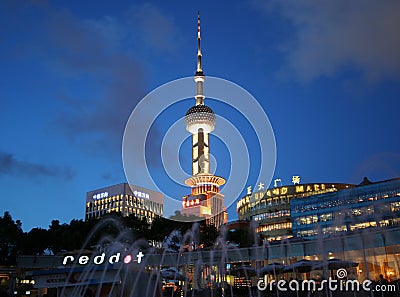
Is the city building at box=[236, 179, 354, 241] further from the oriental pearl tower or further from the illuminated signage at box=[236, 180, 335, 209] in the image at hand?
the oriental pearl tower

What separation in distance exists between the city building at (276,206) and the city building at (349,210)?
8525 mm

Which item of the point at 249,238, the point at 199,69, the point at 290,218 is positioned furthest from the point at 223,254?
the point at 199,69

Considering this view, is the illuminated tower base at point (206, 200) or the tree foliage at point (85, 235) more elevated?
the illuminated tower base at point (206, 200)

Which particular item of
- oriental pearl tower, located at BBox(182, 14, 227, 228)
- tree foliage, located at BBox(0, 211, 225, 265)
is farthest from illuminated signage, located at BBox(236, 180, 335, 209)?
tree foliage, located at BBox(0, 211, 225, 265)

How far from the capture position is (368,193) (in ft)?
281

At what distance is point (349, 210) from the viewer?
8794 centimetres

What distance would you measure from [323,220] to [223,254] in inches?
1945

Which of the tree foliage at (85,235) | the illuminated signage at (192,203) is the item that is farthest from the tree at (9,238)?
the illuminated signage at (192,203)

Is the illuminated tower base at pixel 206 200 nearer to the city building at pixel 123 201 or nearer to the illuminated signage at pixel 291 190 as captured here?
the city building at pixel 123 201

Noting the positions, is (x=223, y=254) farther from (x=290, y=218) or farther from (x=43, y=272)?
(x=290, y=218)

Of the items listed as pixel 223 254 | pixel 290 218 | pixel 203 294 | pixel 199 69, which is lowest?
pixel 203 294

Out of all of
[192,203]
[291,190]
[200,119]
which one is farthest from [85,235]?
[200,119]

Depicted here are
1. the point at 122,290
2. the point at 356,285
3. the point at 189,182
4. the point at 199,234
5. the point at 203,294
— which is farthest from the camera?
the point at 189,182

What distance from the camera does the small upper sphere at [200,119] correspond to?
598 feet
